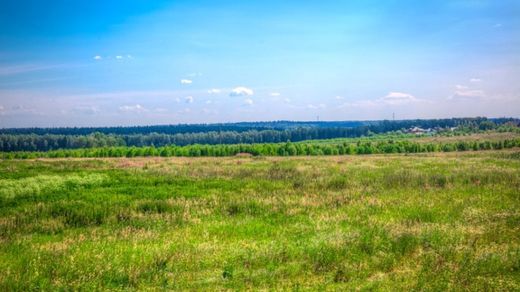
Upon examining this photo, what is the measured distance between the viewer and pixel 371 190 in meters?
19.8

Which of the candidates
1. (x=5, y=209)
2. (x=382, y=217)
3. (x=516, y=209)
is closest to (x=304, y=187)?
(x=382, y=217)

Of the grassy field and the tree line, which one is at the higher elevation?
the grassy field

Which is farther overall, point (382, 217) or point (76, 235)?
point (382, 217)

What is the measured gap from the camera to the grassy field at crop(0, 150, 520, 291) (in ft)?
26.6

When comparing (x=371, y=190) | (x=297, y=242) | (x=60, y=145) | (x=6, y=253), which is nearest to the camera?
(x=6, y=253)

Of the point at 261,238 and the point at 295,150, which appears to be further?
the point at 295,150

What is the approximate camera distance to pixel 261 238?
37.7ft

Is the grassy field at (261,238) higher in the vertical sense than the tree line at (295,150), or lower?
higher

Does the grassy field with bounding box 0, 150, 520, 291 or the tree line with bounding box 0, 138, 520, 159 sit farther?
the tree line with bounding box 0, 138, 520, 159

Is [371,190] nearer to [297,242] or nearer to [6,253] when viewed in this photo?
[297,242]

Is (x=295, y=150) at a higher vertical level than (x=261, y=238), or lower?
lower

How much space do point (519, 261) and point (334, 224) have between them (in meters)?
5.34

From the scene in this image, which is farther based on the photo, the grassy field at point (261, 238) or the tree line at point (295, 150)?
the tree line at point (295, 150)

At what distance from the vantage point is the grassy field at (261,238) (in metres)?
8.10
